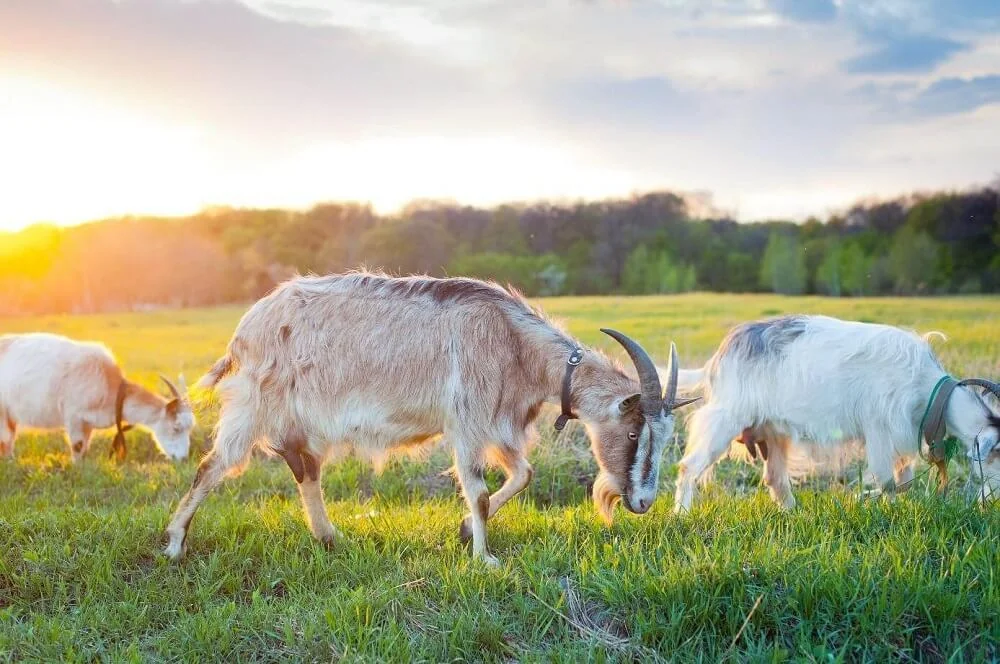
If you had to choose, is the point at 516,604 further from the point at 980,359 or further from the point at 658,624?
the point at 980,359

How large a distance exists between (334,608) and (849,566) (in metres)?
2.64

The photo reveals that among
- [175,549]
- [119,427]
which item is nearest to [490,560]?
[175,549]

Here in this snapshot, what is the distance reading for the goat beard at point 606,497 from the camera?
17.1 ft

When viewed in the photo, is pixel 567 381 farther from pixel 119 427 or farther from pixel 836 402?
pixel 119 427

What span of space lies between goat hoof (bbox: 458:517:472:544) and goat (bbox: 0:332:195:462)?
5.34 meters

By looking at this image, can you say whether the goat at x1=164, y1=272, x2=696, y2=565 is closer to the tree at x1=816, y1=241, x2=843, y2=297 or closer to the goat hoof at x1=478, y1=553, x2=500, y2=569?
the goat hoof at x1=478, y1=553, x2=500, y2=569

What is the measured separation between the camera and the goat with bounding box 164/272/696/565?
17.1 ft

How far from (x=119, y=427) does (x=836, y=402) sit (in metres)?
7.53

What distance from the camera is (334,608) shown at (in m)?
4.18

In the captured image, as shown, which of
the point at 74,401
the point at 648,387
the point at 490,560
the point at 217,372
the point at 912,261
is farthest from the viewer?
the point at 912,261

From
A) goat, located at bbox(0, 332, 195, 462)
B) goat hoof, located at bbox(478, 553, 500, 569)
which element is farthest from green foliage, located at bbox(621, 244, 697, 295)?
goat hoof, located at bbox(478, 553, 500, 569)

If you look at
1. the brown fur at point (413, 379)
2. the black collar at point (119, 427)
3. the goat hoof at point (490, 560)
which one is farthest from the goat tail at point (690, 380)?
the black collar at point (119, 427)

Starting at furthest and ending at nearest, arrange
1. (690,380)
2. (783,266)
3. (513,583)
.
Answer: (783,266) < (690,380) < (513,583)

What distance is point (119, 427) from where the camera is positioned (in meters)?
9.11
